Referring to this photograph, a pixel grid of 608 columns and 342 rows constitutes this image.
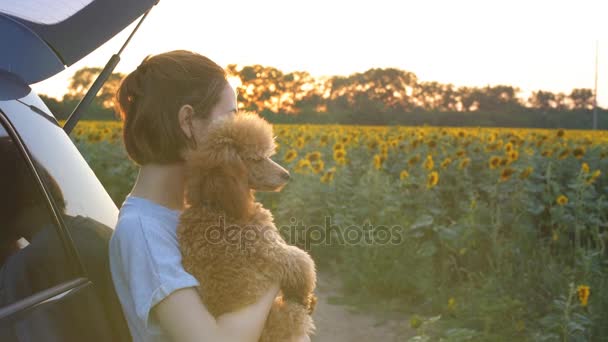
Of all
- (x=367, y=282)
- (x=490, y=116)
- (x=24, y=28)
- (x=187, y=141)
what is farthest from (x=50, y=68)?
(x=490, y=116)

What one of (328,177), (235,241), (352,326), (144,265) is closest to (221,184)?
(235,241)

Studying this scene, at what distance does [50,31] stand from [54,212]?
45 centimetres

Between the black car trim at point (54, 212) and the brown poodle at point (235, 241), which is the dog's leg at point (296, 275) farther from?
the black car trim at point (54, 212)

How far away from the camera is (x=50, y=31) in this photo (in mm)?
1458

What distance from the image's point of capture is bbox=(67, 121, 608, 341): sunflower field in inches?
172

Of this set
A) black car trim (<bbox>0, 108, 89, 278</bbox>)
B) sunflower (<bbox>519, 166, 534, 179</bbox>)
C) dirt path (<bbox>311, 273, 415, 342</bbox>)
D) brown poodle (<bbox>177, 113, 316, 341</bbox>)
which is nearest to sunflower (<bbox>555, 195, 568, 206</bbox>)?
sunflower (<bbox>519, 166, 534, 179</bbox>)

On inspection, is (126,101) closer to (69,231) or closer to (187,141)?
(187,141)

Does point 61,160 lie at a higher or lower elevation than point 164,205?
higher

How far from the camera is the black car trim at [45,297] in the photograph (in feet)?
4.40

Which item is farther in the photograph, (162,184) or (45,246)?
(162,184)

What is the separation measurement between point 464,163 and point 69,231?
5.96 m

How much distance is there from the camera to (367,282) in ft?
18.8

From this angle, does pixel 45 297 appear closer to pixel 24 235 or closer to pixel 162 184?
pixel 24 235

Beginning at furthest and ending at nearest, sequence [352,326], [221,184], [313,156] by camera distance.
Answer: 1. [313,156]
2. [352,326]
3. [221,184]
